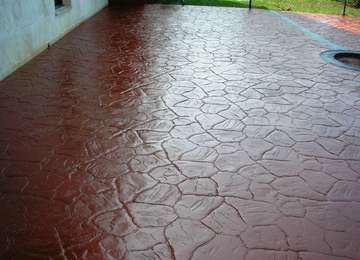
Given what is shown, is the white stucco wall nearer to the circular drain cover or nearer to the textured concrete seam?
the circular drain cover

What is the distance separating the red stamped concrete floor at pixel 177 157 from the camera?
9.69 ft

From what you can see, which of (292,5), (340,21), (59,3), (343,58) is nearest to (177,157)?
(343,58)

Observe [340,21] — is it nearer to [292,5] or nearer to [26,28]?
[292,5]

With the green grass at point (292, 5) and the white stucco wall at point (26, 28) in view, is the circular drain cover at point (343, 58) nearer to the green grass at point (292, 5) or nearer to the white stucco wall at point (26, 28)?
the green grass at point (292, 5)

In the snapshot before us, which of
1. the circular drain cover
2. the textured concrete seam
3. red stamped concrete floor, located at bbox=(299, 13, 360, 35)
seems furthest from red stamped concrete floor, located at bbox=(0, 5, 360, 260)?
red stamped concrete floor, located at bbox=(299, 13, 360, 35)

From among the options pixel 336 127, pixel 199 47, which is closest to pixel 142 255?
pixel 336 127

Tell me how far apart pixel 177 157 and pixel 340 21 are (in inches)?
385

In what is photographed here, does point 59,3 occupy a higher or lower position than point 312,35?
higher

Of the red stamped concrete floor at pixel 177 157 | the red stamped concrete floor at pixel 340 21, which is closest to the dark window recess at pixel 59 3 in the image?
the red stamped concrete floor at pixel 177 157

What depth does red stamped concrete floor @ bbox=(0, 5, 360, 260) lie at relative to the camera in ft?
9.69

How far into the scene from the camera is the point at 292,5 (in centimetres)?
1384

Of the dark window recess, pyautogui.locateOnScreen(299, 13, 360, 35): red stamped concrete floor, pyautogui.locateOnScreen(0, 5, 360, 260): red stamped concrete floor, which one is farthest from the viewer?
pyautogui.locateOnScreen(299, 13, 360, 35): red stamped concrete floor

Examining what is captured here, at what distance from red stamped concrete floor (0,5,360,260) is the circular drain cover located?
576 mm

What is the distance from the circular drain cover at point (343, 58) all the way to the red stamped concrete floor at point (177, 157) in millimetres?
576
